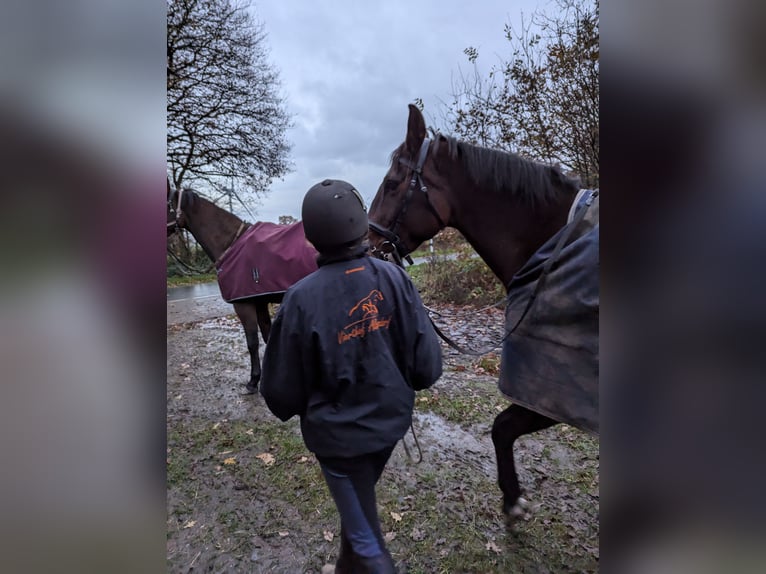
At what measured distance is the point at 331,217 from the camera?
1657 millimetres

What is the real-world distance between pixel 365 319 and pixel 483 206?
1.12 metres

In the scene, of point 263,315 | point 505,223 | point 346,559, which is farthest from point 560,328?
point 263,315

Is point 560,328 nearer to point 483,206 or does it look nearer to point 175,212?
point 483,206

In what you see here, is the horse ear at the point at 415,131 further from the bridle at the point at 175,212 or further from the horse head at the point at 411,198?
the bridle at the point at 175,212

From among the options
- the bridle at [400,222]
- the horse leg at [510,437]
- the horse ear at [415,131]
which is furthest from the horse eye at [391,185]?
the horse leg at [510,437]

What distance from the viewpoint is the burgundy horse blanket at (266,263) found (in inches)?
175

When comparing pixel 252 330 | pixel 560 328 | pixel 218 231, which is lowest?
pixel 252 330

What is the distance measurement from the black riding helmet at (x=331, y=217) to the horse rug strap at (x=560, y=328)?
0.87 m
